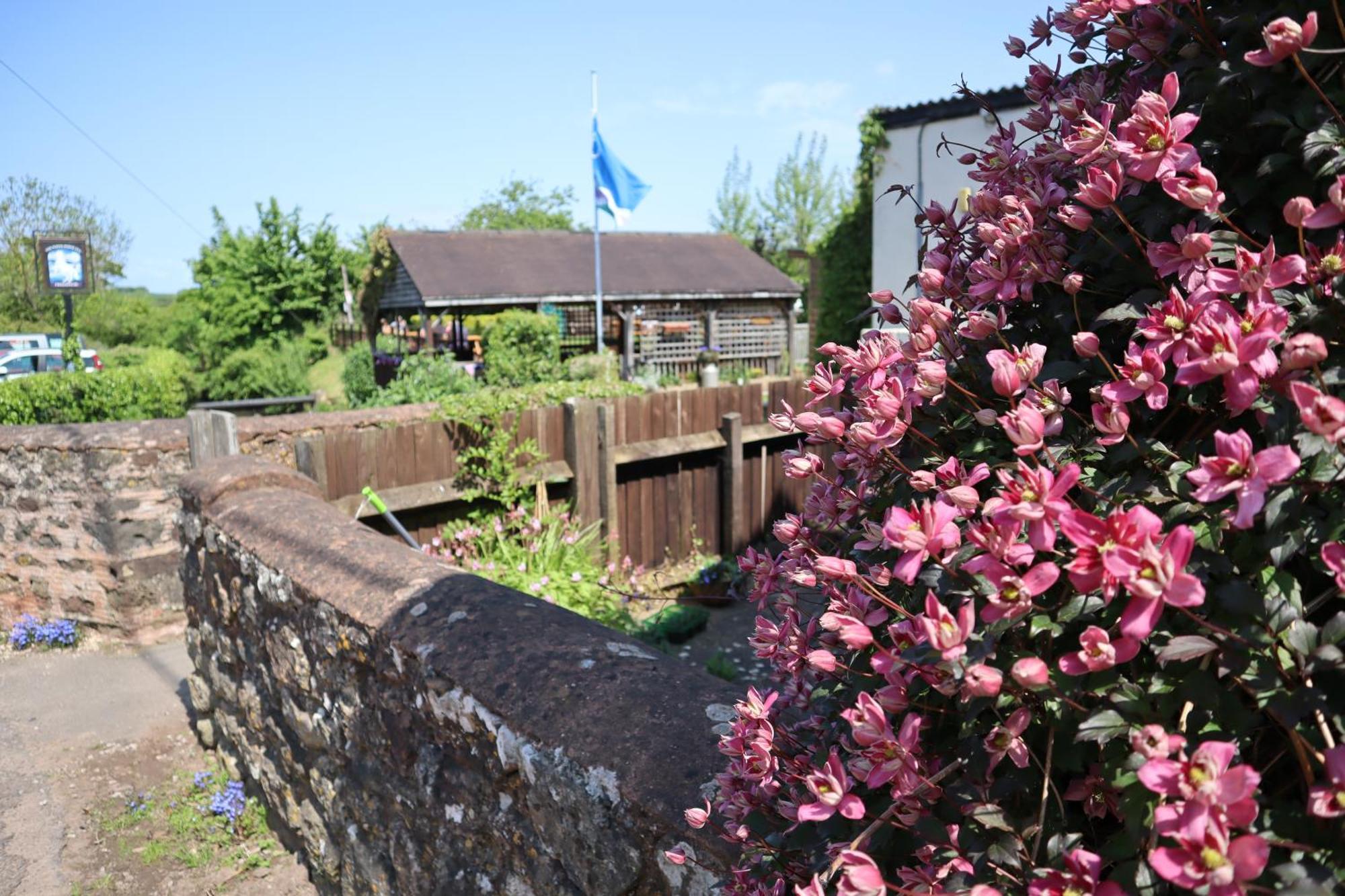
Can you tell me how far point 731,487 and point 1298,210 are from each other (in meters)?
7.40

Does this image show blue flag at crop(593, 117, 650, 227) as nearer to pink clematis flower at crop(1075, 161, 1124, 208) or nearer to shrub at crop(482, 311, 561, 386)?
shrub at crop(482, 311, 561, 386)

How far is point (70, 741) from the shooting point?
515cm

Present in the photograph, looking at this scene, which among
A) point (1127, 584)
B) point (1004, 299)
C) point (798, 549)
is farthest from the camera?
point (798, 549)

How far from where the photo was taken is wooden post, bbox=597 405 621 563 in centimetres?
714

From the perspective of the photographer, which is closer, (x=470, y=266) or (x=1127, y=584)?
(x=1127, y=584)

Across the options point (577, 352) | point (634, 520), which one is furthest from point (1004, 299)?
point (577, 352)

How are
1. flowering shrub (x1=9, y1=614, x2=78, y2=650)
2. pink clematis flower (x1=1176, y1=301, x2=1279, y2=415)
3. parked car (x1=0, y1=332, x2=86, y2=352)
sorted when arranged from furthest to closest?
parked car (x1=0, y1=332, x2=86, y2=352)
flowering shrub (x1=9, y1=614, x2=78, y2=650)
pink clematis flower (x1=1176, y1=301, x2=1279, y2=415)

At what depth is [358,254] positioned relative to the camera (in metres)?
33.7

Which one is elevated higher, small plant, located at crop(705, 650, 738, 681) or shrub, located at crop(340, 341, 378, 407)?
shrub, located at crop(340, 341, 378, 407)

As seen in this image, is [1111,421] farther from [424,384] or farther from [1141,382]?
[424,384]

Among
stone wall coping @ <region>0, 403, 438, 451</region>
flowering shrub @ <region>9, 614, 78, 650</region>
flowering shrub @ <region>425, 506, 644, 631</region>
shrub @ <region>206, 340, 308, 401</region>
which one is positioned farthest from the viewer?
shrub @ <region>206, 340, 308, 401</region>

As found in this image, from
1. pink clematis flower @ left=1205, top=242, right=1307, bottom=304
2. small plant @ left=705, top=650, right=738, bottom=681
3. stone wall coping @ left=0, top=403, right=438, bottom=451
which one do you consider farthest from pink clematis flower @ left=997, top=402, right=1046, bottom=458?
stone wall coping @ left=0, top=403, right=438, bottom=451

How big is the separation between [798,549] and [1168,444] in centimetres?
50

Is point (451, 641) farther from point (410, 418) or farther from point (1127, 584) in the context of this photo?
point (410, 418)
